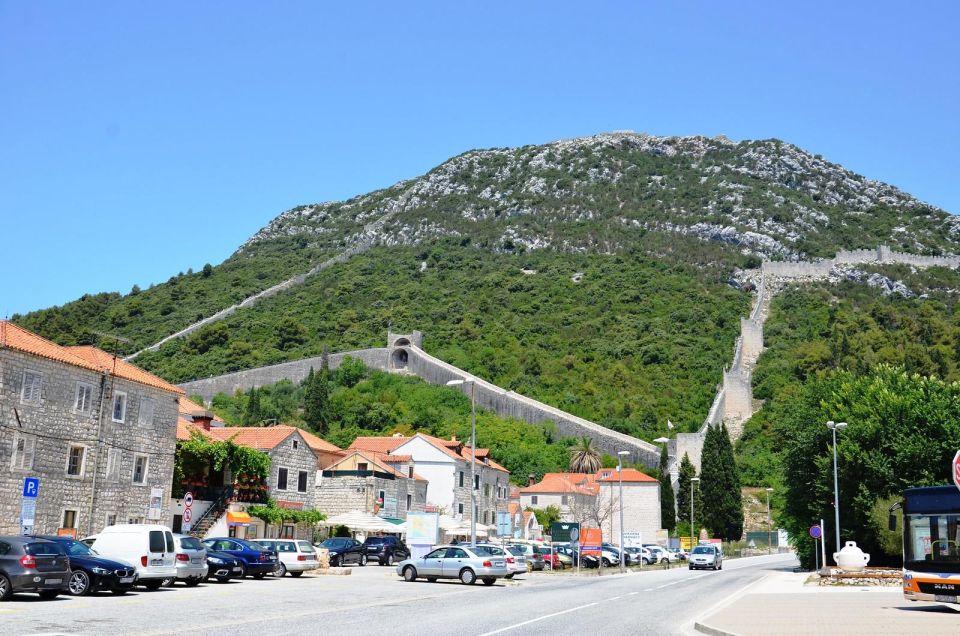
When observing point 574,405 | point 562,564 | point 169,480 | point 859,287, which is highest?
point 859,287

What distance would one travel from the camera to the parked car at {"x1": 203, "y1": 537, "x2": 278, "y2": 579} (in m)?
32.6

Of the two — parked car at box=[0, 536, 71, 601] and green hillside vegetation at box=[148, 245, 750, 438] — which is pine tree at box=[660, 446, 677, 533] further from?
parked car at box=[0, 536, 71, 601]

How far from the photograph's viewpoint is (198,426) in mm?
50688

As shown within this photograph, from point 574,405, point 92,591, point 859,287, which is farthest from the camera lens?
point 859,287

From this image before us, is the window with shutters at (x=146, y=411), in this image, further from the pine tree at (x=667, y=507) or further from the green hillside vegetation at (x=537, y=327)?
the green hillside vegetation at (x=537, y=327)

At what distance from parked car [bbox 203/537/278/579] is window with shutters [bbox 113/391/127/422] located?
755 cm

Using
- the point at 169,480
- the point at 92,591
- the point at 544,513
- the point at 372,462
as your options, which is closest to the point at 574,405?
the point at 544,513

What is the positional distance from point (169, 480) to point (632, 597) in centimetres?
2252

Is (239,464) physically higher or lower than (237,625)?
higher

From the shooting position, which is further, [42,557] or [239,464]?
Answer: [239,464]

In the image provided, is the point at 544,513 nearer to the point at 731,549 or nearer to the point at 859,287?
the point at 731,549

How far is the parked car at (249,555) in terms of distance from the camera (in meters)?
32.6

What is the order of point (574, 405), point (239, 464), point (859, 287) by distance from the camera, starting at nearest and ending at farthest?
1. point (239, 464)
2. point (574, 405)
3. point (859, 287)

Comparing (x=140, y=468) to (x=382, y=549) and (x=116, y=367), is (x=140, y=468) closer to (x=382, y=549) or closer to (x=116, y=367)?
(x=116, y=367)
